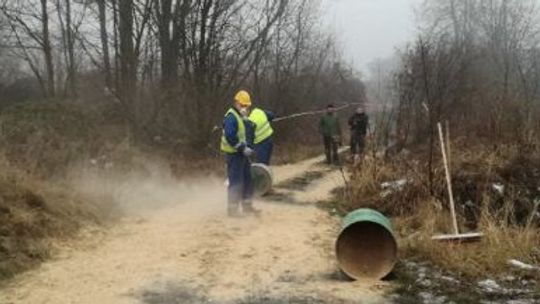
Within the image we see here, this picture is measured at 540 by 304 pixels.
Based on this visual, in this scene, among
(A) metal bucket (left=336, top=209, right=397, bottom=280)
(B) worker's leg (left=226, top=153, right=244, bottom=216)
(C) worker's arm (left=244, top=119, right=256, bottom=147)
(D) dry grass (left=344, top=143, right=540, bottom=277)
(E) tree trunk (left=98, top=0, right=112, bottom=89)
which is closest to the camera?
(A) metal bucket (left=336, top=209, right=397, bottom=280)

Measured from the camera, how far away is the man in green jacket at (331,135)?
21719mm

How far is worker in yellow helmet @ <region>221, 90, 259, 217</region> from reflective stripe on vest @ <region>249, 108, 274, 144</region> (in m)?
2.11

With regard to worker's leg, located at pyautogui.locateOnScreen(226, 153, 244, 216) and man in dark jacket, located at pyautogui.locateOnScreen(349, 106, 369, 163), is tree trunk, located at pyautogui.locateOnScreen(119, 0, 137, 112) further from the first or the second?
→ worker's leg, located at pyautogui.locateOnScreen(226, 153, 244, 216)

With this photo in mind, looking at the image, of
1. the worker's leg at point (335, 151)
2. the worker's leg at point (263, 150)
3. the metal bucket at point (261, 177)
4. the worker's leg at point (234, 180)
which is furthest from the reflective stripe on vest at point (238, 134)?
the worker's leg at point (335, 151)

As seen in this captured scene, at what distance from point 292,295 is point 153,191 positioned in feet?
22.2

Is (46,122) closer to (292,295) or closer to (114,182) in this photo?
(114,182)

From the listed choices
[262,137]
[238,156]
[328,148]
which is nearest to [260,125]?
[262,137]

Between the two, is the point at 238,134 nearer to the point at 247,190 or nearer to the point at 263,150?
the point at 247,190

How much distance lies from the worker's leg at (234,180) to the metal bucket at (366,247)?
3.25 m

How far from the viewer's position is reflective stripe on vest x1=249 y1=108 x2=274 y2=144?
15.0m

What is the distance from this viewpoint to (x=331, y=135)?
71.4 feet

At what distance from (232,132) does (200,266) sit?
339 centimetres

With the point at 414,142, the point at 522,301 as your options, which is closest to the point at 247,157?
the point at 522,301

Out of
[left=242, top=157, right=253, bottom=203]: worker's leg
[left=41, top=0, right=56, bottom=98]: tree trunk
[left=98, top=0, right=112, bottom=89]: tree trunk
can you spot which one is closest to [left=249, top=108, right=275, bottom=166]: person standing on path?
[left=242, top=157, right=253, bottom=203]: worker's leg
